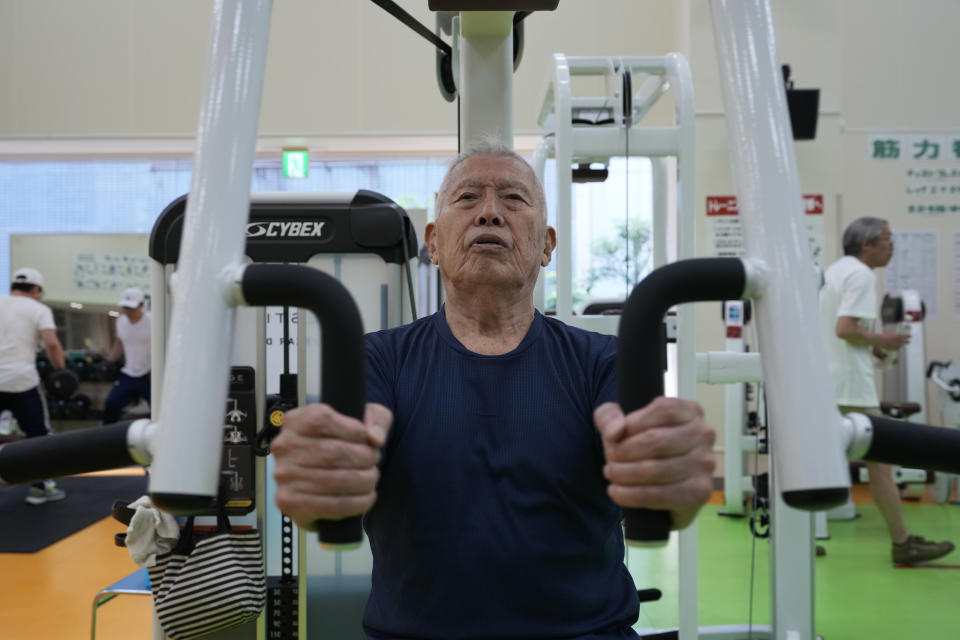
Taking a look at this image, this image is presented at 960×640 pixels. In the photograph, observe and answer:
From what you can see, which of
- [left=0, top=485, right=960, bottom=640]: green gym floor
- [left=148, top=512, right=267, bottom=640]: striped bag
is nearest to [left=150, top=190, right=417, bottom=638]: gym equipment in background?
[left=148, top=512, right=267, bottom=640]: striped bag

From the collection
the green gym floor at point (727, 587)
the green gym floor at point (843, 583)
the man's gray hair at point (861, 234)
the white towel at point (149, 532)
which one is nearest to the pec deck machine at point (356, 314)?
the white towel at point (149, 532)

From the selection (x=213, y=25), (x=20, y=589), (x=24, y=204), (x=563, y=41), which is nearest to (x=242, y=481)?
(x=213, y=25)

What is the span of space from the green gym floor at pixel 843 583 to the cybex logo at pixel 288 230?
5.80 feet

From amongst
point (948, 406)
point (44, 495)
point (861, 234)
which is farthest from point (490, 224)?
point (44, 495)

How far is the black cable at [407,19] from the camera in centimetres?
Answer: 124

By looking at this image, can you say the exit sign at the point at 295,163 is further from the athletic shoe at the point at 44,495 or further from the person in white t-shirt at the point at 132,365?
the athletic shoe at the point at 44,495

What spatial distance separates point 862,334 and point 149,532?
10.9 ft

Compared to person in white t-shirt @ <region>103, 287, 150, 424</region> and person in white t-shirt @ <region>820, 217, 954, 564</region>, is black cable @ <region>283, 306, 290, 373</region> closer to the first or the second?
person in white t-shirt @ <region>820, 217, 954, 564</region>

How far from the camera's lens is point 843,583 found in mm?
3633

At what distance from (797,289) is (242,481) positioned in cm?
171

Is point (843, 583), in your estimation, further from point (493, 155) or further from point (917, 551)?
point (493, 155)

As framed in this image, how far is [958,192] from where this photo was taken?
605cm

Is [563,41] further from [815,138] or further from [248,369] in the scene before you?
[248,369]

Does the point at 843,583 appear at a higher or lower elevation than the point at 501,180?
lower
